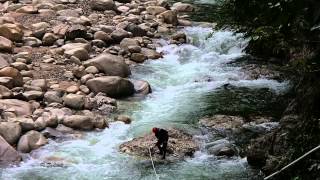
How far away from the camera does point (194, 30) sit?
15352 mm

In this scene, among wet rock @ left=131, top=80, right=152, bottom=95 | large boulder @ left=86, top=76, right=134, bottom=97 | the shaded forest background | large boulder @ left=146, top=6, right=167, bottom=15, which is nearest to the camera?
the shaded forest background

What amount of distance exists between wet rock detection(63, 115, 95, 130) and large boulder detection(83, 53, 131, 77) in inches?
95.9

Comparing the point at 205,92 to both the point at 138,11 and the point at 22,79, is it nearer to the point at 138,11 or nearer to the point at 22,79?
the point at 22,79

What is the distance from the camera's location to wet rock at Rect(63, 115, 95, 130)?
8.88 meters

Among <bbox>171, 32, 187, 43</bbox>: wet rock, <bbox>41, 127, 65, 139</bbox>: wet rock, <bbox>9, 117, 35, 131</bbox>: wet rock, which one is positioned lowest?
<bbox>41, 127, 65, 139</bbox>: wet rock

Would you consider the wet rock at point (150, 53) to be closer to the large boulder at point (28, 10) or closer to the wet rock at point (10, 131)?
the large boulder at point (28, 10)

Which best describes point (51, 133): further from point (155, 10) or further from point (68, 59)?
point (155, 10)

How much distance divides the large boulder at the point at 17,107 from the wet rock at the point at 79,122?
73cm

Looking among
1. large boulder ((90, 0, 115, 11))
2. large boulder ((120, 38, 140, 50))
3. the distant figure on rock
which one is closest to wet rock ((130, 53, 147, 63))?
large boulder ((120, 38, 140, 50))

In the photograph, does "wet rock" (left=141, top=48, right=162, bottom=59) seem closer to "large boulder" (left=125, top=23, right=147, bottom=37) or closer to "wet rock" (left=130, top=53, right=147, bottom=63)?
"wet rock" (left=130, top=53, right=147, bottom=63)

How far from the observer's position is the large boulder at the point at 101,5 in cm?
1623

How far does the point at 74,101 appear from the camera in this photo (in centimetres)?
959

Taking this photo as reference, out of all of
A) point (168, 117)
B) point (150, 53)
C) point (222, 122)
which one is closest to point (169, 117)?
point (168, 117)

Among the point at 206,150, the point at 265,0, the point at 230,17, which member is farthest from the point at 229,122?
the point at 265,0
